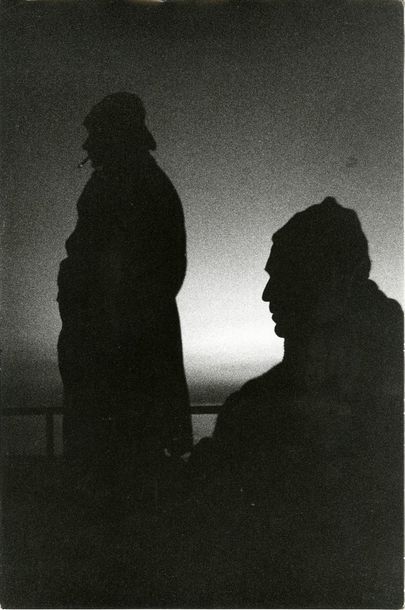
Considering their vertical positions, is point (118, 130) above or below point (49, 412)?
above

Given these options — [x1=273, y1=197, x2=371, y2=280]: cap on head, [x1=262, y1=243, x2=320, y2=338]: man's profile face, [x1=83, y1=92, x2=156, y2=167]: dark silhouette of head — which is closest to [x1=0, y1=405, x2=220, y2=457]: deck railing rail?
[x1=262, y1=243, x2=320, y2=338]: man's profile face

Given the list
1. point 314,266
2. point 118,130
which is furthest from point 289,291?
point 118,130

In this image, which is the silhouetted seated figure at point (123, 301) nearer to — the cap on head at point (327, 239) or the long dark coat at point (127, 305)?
the long dark coat at point (127, 305)

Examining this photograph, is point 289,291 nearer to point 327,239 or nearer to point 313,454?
point 327,239

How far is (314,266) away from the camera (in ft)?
3.53

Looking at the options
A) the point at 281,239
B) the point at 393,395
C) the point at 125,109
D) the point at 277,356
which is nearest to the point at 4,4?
the point at 125,109

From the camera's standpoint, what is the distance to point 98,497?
106 cm

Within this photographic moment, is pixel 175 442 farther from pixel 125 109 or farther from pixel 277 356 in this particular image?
pixel 125 109

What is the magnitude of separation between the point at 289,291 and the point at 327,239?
11 centimetres

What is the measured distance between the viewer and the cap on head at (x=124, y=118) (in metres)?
1.09

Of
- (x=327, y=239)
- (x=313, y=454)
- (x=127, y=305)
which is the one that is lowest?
(x=313, y=454)

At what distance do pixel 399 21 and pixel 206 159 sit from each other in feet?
1.40

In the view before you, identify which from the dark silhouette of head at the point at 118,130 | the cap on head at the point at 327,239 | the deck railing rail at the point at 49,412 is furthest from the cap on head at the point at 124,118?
the deck railing rail at the point at 49,412

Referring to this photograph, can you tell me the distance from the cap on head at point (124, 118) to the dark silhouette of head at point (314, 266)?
11.5 inches
